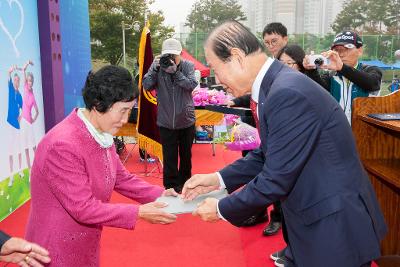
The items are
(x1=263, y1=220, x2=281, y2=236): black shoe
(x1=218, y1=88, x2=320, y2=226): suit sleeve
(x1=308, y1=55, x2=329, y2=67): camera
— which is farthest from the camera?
(x1=263, y1=220, x2=281, y2=236): black shoe

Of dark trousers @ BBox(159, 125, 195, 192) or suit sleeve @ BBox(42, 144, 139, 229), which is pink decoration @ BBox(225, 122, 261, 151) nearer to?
dark trousers @ BBox(159, 125, 195, 192)

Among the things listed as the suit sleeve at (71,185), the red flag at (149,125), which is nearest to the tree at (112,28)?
the red flag at (149,125)

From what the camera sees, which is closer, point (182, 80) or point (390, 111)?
point (390, 111)

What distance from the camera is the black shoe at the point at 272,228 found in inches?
132

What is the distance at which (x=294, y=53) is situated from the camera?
9.09ft

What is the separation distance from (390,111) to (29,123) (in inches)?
132

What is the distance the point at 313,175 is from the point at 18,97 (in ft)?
11.2

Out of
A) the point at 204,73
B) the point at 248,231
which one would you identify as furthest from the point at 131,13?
the point at 248,231

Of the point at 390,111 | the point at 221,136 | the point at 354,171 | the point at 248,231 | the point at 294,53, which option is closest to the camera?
the point at 354,171

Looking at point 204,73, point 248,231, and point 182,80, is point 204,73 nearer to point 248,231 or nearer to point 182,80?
point 182,80

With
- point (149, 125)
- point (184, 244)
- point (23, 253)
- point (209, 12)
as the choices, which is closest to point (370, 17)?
point (209, 12)

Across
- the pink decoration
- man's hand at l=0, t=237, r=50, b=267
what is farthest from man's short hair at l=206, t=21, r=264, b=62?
the pink decoration

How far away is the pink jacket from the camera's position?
1.42 metres

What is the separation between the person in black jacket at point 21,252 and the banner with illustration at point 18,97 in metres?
2.60
